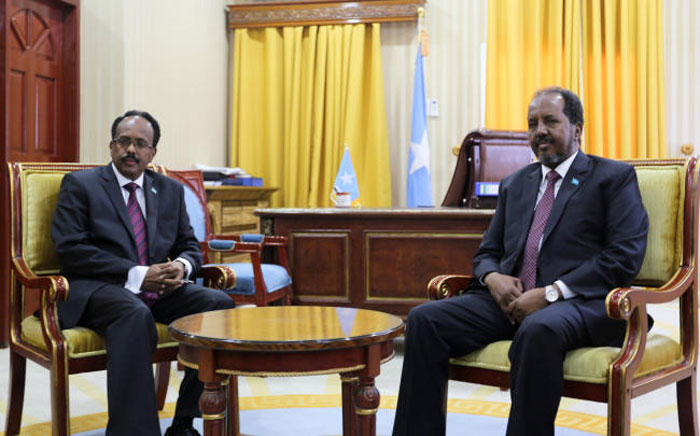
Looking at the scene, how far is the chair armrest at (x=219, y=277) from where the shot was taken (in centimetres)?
301

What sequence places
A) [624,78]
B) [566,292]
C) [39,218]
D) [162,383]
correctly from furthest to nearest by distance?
[624,78], [162,383], [39,218], [566,292]

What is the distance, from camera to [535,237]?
258 centimetres

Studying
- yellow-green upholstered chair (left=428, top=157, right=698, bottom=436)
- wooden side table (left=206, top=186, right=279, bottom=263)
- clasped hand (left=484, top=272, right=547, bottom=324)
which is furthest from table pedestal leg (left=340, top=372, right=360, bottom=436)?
wooden side table (left=206, top=186, right=279, bottom=263)

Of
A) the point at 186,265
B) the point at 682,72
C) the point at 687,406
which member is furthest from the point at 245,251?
the point at 682,72

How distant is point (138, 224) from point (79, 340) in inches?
21.9

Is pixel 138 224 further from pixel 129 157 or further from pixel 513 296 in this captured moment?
pixel 513 296

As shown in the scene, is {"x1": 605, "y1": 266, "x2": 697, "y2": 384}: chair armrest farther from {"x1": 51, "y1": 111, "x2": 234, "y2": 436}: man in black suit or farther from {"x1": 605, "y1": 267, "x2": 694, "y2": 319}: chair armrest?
{"x1": 51, "y1": 111, "x2": 234, "y2": 436}: man in black suit

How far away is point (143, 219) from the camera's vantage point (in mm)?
2938

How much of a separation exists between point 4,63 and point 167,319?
2.48m

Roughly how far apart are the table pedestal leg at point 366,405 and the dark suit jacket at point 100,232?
1057 millimetres

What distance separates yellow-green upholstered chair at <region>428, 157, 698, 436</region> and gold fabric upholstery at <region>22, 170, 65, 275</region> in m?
1.43

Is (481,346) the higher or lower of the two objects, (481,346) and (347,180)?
the lower

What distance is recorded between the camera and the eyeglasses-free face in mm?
2902

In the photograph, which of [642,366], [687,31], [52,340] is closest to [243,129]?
[687,31]
